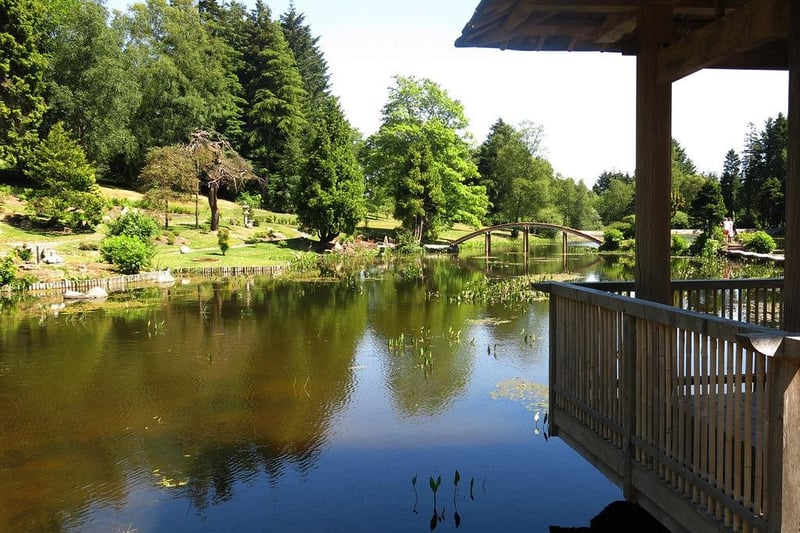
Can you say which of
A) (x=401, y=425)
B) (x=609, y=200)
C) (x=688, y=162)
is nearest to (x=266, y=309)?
(x=401, y=425)

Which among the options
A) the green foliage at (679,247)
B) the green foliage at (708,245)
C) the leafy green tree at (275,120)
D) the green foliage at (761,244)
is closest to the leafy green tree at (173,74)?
the leafy green tree at (275,120)

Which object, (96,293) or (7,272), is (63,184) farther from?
(96,293)

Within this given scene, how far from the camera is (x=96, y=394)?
912 centimetres

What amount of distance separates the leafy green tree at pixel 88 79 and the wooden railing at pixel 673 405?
133 feet

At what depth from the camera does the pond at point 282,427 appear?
18.5 feet

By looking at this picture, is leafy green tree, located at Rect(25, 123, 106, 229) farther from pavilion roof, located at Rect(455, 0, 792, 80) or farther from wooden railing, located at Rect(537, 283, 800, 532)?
wooden railing, located at Rect(537, 283, 800, 532)

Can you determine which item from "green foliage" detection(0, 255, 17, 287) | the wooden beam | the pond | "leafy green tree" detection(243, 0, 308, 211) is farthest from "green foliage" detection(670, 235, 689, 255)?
the wooden beam

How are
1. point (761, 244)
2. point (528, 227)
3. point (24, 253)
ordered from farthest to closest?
point (528, 227) < point (761, 244) < point (24, 253)

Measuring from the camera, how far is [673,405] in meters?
3.87

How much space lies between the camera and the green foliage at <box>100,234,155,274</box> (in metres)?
22.5

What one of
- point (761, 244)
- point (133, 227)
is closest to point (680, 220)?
point (761, 244)

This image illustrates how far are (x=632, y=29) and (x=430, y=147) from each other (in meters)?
41.5

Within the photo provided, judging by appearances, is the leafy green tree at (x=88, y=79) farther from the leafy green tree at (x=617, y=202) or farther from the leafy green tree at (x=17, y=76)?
the leafy green tree at (x=617, y=202)

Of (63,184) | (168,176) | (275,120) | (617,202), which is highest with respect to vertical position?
(275,120)
